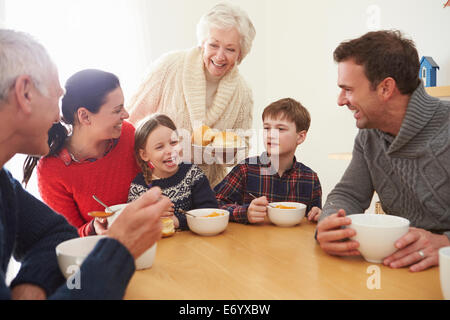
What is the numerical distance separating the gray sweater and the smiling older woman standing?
0.92 meters

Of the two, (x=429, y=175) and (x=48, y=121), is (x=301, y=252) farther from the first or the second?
(x=48, y=121)

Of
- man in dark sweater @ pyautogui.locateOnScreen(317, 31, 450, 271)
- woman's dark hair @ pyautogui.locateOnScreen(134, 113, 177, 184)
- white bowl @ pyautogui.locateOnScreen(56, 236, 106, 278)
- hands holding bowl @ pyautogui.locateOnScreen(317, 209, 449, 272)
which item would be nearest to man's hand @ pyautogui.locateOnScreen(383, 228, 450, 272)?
hands holding bowl @ pyautogui.locateOnScreen(317, 209, 449, 272)

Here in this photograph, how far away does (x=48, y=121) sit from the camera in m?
0.86

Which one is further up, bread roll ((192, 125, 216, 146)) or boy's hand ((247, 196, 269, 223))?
bread roll ((192, 125, 216, 146))

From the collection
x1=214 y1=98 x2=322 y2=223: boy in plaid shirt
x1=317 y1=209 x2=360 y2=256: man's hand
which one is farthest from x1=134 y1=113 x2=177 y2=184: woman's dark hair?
x1=317 y1=209 x2=360 y2=256: man's hand

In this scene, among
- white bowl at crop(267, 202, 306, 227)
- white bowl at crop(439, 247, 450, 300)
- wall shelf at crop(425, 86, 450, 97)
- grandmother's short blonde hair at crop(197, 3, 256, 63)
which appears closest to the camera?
white bowl at crop(439, 247, 450, 300)

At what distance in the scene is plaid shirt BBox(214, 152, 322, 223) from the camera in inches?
64.3

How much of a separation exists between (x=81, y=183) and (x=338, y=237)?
40.4 inches

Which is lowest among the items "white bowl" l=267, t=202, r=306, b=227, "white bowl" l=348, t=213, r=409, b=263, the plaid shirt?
the plaid shirt

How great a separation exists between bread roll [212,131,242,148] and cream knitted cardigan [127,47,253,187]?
1.08 feet

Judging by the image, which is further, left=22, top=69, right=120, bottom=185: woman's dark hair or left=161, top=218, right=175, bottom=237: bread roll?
left=22, top=69, right=120, bottom=185: woman's dark hair

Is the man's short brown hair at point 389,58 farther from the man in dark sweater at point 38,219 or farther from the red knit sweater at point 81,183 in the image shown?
the red knit sweater at point 81,183

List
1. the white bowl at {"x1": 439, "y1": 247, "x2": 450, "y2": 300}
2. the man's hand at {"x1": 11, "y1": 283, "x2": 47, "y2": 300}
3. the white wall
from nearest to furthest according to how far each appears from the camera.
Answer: the white bowl at {"x1": 439, "y1": 247, "x2": 450, "y2": 300} < the man's hand at {"x1": 11, "y1": 283, "x2": 47, "y2": 300} < the white wall

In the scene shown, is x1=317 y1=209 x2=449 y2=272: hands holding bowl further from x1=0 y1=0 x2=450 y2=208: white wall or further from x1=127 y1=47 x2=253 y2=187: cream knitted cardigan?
x1=0 y1=0 x2=450 y2=208: white wall
